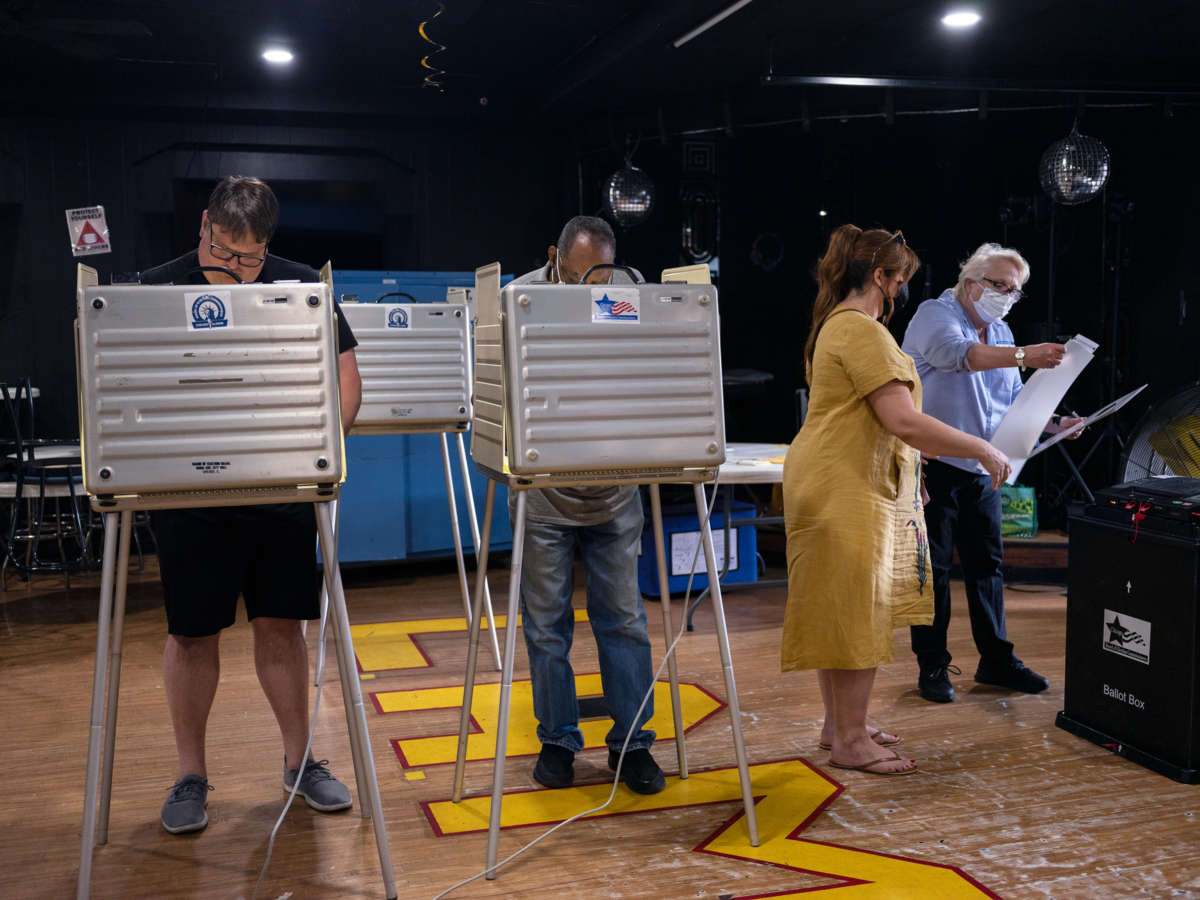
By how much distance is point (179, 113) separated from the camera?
6914mm

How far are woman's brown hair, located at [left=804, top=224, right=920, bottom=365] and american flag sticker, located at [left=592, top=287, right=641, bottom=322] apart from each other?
81 centimetres

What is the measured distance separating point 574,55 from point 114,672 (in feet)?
16.7

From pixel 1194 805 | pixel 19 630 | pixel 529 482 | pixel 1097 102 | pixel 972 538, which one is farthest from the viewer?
pixel 1097 102

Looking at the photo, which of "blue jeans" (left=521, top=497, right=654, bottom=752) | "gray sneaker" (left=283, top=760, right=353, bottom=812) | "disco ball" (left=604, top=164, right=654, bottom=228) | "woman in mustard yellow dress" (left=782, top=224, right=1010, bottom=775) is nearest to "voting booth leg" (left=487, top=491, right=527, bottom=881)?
"blue jeans" (left=521, top=497, right=654, bottom=752)

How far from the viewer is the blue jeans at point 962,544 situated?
3625 millimetres

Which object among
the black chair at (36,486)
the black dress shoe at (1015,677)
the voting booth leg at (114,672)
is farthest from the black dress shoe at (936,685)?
the black chair at (36,486)

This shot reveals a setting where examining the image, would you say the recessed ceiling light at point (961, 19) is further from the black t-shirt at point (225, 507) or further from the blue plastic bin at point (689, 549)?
the black t-shirt at point (225, 507)

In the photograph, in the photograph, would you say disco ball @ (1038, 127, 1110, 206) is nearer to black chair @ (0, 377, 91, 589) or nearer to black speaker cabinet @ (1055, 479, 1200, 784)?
black speaker cabinet @ (1055, 479, 1200, 784)

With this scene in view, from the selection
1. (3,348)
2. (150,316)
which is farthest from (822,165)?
(150,316)

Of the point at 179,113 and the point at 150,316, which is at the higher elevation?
the point at 179,113

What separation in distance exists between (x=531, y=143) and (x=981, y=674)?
5.11 m

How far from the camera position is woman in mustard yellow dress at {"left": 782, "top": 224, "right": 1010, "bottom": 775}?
278 centimetres

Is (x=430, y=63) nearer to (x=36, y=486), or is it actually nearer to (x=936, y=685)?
(x=36, y=486)

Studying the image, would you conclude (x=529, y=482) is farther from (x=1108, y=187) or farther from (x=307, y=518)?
(x=1108, y=187)
